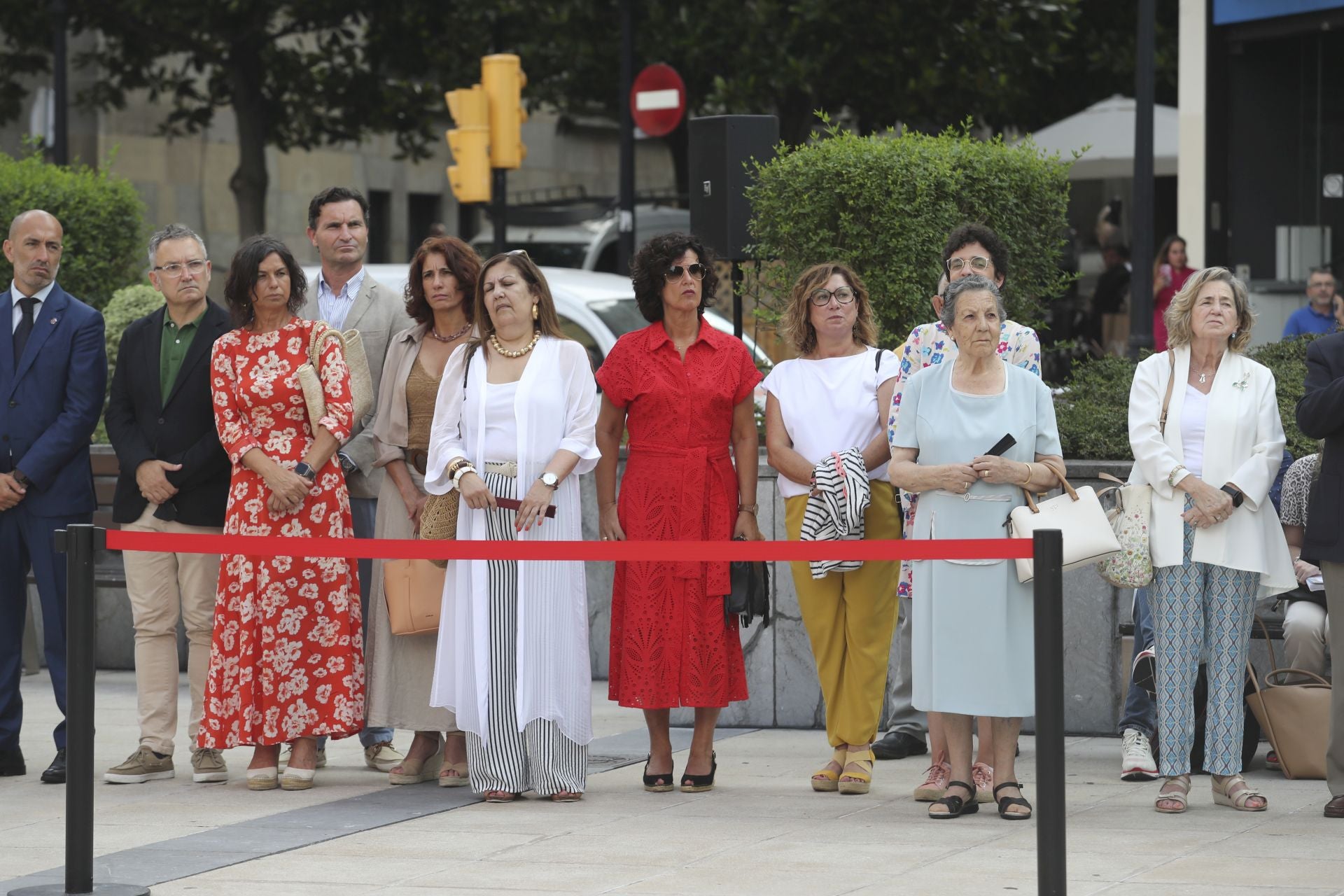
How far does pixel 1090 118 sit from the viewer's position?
20.8 metres

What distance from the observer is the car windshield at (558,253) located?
77.8 feet

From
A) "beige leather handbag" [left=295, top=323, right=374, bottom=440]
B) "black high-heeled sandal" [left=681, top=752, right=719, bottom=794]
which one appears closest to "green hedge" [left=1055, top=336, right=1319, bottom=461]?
"black high-heeled sandal" [left=681, top=752, right=719, bottom=794]

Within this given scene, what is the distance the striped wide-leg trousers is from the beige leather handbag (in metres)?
0.70

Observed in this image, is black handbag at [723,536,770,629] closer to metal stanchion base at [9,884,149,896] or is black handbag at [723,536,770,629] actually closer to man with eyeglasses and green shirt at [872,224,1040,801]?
man with eyeglasses and green shirt at [872,224,1040,801]

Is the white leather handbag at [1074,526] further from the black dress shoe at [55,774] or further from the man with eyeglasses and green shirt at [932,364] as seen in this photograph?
the black dress shoe at [55,774]

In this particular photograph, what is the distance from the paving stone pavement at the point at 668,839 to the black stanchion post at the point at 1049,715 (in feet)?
1.92

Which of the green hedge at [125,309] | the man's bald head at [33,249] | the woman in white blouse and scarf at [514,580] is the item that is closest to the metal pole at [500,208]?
the green hedge at [125,309]

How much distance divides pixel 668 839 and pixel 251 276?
272 cm

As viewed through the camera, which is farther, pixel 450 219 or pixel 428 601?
pixel 450 219

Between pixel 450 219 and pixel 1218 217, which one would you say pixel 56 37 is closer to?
pixel 1218 217

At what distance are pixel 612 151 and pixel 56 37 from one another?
53.8 feet

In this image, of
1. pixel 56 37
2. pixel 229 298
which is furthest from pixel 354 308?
pixel 56 37

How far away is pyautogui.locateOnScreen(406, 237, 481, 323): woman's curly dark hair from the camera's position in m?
8.08

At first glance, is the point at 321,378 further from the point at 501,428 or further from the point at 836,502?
the point at 836,502
